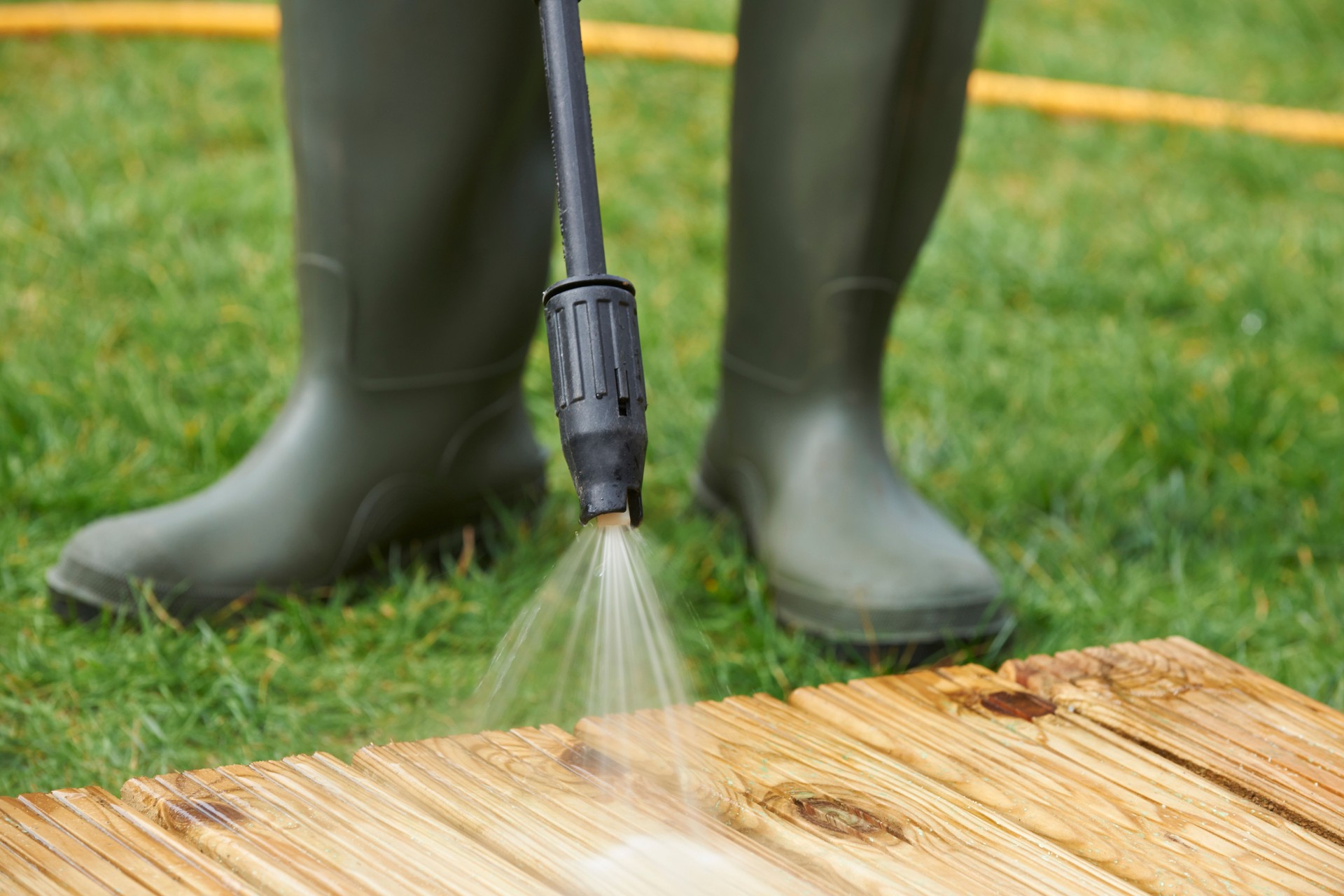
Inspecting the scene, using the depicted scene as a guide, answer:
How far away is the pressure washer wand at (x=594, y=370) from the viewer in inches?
31.2

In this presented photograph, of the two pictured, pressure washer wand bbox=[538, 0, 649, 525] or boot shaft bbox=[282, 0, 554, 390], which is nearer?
pressure washer wand bbox=[538, 0, 649, 525]

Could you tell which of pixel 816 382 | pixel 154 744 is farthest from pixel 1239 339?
pixel 154 744

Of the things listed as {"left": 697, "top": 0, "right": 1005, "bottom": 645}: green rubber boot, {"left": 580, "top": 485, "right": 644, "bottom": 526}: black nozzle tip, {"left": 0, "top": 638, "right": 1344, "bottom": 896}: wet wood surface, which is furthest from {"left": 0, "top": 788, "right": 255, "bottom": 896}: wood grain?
{"left": 697, "top": 0, "right": 1005, "bottom": 645}: green rubber boot

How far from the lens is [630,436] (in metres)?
0.80

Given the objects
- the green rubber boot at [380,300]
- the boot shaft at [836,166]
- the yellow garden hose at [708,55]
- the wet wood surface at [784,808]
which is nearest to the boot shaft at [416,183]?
the green rubber boot at [380,300]

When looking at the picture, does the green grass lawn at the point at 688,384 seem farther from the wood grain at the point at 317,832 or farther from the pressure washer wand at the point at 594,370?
the pressure washer wand at the point at 594,370

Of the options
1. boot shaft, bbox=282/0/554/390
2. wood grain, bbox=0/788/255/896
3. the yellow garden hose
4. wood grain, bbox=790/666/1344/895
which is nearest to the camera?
wood grain, bbox=0/788/255/896

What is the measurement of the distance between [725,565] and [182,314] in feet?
3.33

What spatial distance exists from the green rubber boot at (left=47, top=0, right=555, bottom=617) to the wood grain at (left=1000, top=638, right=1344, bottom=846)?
24.4 inches

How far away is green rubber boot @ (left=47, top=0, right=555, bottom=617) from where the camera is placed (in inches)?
50.2

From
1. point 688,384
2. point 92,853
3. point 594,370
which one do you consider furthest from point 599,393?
point 688,384

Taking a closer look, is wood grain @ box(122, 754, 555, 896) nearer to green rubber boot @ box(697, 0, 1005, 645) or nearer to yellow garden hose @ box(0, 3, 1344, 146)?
green rubber boot @ box(697, 0, 1005, 645)

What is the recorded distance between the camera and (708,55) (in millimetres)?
3375

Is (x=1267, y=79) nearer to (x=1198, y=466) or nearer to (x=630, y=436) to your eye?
(x=1198, y=466)
